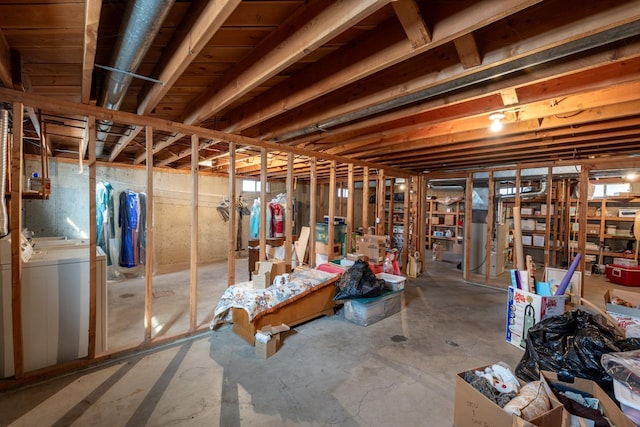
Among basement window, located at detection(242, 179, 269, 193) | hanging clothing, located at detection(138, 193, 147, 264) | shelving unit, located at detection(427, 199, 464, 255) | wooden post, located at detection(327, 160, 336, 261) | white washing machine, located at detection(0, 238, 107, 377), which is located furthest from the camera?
shelving unit, located at detection(427, 199, 464, 255)

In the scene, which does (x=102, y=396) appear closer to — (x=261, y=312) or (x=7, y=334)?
(x=7, y=334)

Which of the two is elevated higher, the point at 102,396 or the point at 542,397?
the point at 542,397

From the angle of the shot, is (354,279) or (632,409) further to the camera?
(354,279)

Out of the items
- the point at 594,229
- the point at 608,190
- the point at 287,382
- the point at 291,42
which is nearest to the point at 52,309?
the point at 287,382

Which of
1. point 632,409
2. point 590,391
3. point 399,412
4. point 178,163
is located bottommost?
point 399,412

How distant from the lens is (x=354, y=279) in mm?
3342

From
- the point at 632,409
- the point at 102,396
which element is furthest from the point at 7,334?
the point at 632,409

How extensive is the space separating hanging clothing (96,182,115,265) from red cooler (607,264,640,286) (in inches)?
388

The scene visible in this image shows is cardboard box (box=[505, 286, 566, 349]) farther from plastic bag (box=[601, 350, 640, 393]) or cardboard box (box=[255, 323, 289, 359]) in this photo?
cardboard box (box=[255, 323, 289, 359])

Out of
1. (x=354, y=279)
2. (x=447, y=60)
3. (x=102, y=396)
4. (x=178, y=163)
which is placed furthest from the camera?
(x=178, y=163)

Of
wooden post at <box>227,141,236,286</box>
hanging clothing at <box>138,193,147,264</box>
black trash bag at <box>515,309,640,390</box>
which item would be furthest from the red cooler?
hanging clothing at <box>138,193,147,264</box>

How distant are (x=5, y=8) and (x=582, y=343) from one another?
158 inches

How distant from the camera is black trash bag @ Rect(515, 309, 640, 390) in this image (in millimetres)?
1771

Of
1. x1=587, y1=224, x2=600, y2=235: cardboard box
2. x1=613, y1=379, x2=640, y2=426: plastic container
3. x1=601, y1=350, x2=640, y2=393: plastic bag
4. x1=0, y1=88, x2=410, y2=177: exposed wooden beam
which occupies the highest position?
x1=0, y1=88, x2=410, y2=177: exposed wooden beam
